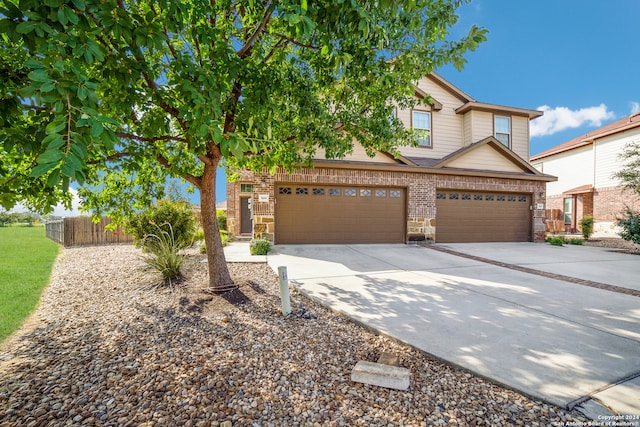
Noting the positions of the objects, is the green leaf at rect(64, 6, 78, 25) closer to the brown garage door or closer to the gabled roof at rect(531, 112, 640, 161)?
the brown garage door

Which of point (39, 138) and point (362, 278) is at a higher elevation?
point (39, 138)

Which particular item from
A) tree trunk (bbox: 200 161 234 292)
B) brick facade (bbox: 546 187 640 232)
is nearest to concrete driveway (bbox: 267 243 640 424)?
tree trunk (bbox: 200 161 234 292)

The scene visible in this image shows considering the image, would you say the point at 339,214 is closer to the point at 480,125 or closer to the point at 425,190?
the point at 425,190

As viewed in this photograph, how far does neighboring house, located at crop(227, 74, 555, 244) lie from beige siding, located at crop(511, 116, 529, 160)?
0.05 meters

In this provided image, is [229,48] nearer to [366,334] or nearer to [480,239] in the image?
[366,334]

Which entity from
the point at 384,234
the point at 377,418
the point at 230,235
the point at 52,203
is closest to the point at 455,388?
the point at 377,418

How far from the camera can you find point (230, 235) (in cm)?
1139

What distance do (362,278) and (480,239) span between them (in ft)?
26.1

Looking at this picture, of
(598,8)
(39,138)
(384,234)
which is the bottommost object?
(384,234)

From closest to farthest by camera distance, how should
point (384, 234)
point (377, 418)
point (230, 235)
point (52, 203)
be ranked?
point (377, 418), point (52, 203), point (384, 234), point (230, 235)

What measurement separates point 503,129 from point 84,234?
757 inches

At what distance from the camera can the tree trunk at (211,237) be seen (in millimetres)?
4773

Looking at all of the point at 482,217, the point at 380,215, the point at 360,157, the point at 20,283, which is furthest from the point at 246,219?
the point at 482,217

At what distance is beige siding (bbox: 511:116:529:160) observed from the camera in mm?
13375
